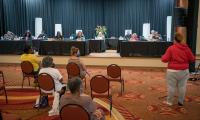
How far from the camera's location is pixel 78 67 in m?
6.52

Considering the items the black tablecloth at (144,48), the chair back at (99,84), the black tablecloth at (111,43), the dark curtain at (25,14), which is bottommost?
the chair back at (99,84)

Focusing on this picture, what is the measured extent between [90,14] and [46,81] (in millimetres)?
12929

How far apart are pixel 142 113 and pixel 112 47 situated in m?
9.68

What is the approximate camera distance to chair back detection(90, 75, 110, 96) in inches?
199

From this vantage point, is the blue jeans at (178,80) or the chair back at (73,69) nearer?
the blue jeans at (178,80)

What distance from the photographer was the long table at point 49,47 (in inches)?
462

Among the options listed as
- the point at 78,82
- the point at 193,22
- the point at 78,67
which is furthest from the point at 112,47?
the point at 78,82

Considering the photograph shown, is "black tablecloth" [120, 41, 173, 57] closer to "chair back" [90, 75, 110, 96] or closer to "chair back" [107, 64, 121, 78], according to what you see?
"chair back" [107, 64, 121, 78]

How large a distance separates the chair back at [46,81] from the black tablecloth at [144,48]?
21.0 ft

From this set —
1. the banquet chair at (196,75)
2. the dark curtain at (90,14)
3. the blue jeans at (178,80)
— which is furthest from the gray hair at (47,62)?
the dark curtain at (90,14)

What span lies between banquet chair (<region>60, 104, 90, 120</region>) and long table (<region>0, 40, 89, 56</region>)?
835cm

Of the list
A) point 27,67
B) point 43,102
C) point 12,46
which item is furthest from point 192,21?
point 12,46

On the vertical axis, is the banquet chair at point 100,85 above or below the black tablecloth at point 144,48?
below

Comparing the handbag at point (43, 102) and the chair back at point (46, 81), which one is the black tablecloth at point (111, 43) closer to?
the handbag at point (43, 102)
